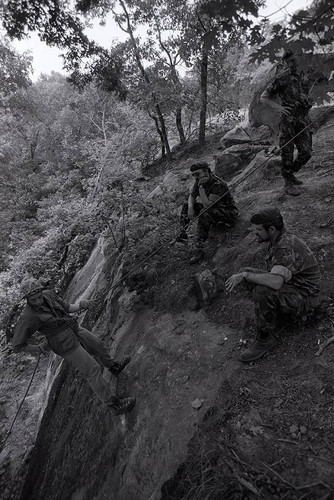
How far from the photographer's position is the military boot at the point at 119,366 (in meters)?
4.34

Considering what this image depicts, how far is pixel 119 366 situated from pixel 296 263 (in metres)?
2.85

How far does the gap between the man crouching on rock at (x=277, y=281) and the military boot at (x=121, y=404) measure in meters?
1.57

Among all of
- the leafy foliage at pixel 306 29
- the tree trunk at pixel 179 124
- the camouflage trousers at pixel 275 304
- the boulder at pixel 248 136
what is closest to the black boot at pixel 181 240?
the camouflage trousers at pixel 275 304

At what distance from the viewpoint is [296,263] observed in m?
3.01

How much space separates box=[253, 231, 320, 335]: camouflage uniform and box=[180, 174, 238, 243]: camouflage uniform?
2.23m

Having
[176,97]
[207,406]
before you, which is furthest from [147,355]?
[176,97]

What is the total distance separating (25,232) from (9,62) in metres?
6.26

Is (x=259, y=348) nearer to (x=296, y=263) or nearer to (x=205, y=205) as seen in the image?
(x=296, y=263)

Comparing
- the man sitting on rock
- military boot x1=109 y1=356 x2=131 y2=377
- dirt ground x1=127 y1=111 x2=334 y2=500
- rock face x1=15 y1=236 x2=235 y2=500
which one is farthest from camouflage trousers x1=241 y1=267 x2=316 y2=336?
the man sitting on rock

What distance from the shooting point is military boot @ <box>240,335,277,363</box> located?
3.13 m

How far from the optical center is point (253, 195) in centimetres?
654

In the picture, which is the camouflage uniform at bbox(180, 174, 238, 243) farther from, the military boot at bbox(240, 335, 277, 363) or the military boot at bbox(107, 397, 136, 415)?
the military boot at bbox(107, 397, 136, 415)

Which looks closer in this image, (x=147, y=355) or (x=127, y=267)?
(x=147, y=355)

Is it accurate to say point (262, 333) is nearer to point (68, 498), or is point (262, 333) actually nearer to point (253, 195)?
point (68, 498)
